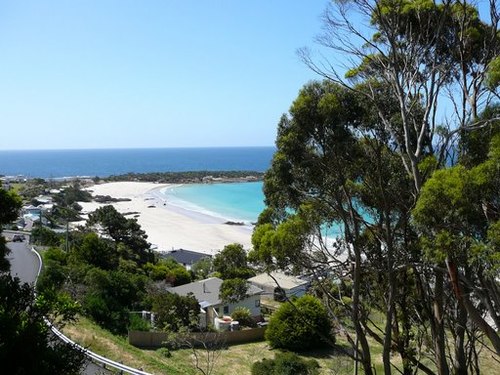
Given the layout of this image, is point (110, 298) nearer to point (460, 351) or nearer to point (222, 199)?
point (460, 351)

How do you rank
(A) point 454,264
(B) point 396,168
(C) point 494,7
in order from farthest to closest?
(B) point 396,168 → (C) point 494,7 → (A) point 454,264

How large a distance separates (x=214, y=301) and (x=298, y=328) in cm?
610

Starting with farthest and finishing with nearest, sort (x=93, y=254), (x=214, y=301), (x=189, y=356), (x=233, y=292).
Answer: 1. (x=93, y=254)
2. (x=214, y=301)
3. (x=233, y=292)
4. (x=189, y=356)

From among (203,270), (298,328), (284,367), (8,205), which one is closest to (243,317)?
(298,328)

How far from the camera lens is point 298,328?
787 inches

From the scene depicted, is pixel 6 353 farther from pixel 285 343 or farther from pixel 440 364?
pixel 285 343

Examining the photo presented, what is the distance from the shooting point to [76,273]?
70.7 feet

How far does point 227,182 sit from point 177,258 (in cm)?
8368

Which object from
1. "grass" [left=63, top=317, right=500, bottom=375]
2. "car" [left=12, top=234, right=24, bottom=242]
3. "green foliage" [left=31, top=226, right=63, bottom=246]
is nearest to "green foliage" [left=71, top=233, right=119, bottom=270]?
"grass" [left=63, top=317, right=500, bottom=375]

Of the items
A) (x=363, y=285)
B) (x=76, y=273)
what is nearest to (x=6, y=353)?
(x=363, y=285)

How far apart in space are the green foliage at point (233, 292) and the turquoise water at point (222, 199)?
41.8 meters

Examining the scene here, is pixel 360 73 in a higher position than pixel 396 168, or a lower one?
higher

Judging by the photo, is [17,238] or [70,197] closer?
[17,238]

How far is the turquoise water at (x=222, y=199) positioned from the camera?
74.4 meters
